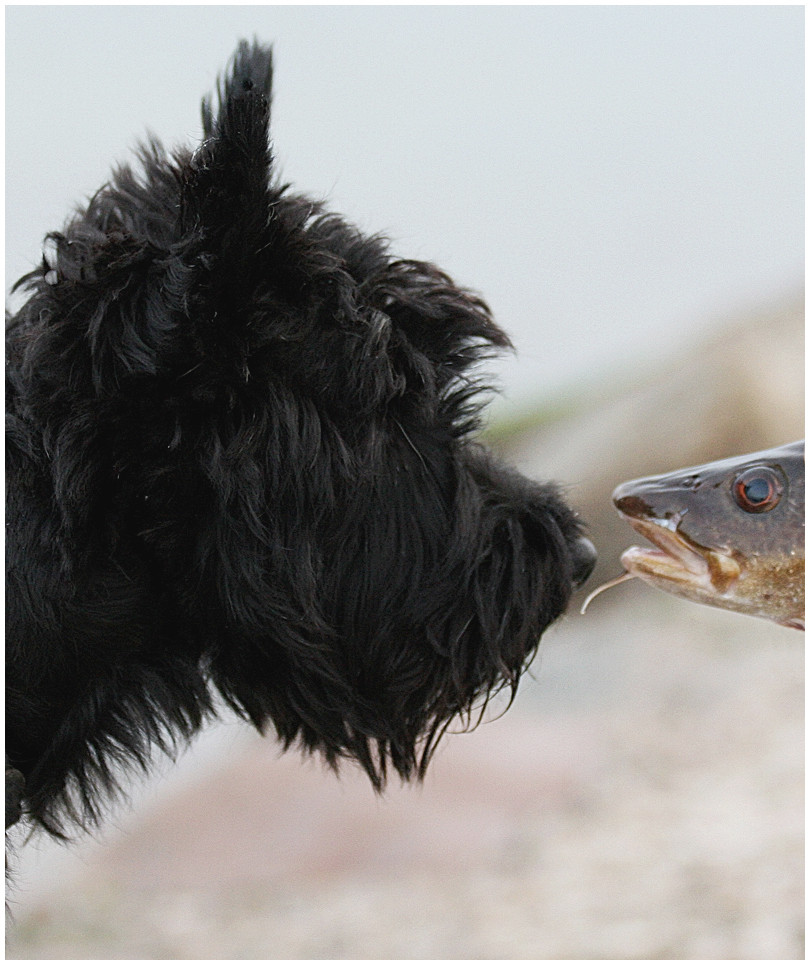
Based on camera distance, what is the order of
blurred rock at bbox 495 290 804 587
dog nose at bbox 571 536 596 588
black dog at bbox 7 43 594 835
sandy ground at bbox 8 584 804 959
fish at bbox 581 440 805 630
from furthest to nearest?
1. blurred rock at bbox 495 290 804 587
2. sandy ground at bbox 8 584 804 959
3. dog nose at bbox 571 536 596 588
4. fish at bbox 581 440 805 630
5. black dog at bbox 7 43 594 835


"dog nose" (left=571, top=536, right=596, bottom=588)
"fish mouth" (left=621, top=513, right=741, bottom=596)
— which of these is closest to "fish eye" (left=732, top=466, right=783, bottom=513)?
"fish mouth" (left=621, top=513, right=741, bottom=596)

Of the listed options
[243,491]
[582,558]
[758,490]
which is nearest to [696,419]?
[582,558]

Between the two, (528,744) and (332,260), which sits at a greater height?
(332,260)

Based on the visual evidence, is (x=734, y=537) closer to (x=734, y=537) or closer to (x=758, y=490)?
(x=734, y=537)

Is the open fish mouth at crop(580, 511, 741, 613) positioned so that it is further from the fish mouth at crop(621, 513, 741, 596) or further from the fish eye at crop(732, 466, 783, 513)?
the fish eye at crop(732, 466, 783, 513)

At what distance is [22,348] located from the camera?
2.19 meters

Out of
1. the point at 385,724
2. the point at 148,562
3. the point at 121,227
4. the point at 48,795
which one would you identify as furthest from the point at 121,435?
the point at 385,724

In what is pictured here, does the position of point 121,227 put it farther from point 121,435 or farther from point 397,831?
point 397,831

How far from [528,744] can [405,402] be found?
16.7 ft

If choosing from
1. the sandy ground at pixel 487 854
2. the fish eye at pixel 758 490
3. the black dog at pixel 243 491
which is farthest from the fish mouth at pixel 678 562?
the sandy ground at pixel 487 854

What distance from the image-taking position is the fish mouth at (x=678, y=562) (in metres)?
2.21

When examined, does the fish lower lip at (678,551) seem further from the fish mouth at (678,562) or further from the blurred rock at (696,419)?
the blurred rock at (696,419)

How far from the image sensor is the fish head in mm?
2199

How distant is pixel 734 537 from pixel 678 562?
125 mm
